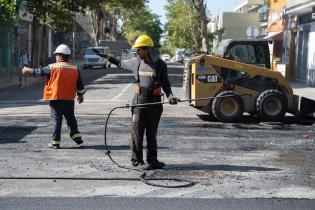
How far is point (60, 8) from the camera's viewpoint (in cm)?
3625

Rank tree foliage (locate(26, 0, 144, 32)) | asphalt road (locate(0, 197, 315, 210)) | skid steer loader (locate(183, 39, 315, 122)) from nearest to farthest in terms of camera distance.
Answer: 1. asphalt road (locate(0, 197, 315, 210))
2. skid steer loader (locate(183, 39, 315, 122))
3. tree foliage (locate(26, 0, 144, 32))

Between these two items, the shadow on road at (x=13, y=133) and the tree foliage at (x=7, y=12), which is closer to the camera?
the shadow on road at (x=13, y=133)

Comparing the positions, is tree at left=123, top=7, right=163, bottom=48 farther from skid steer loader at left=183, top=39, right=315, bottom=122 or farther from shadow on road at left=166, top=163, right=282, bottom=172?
shadow on road at left=166, top=163, right=282, bottom=172

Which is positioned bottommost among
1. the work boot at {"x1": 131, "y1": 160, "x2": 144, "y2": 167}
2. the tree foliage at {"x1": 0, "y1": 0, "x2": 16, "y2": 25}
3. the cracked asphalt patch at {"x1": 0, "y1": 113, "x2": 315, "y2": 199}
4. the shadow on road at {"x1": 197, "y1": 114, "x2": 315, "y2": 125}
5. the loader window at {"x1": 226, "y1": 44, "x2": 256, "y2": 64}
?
the shadow on road at {"x1": 197, "y1": 114, "x2": 315, "y2": 125}

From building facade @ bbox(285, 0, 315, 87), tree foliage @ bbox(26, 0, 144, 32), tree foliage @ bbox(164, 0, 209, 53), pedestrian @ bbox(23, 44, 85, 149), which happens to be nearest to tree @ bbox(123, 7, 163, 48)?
tree foliage @ bbox(164, 0, 209, 53)

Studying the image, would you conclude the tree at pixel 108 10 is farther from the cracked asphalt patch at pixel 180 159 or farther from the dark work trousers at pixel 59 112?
the dark work trousers at pixel 59 112

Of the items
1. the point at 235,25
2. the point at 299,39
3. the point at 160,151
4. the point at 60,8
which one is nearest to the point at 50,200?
the point at 160,151

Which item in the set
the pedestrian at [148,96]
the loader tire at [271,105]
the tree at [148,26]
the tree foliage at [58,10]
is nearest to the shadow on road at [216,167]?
the pedestrian at [148,96]

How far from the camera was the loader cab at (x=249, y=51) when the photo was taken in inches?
620

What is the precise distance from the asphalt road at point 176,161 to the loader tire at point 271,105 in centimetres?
36

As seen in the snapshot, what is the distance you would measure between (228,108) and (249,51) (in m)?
1.83

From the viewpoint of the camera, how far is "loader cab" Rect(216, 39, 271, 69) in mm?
15742

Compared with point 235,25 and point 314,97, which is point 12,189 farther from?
point 235,25

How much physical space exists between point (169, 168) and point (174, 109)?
8.82 m
